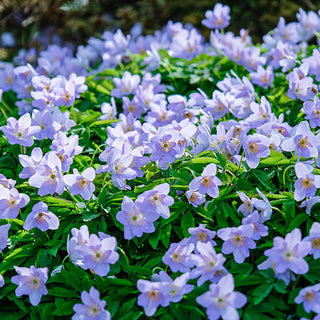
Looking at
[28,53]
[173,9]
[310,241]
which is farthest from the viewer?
[173,9]

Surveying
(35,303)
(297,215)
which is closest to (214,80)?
(297,215)

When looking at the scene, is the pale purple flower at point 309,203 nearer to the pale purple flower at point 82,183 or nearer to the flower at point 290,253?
the flower at point 290,253

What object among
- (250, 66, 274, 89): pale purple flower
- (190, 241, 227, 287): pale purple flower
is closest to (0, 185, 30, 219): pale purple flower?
(190, 241, 227, 287): pale purple flower

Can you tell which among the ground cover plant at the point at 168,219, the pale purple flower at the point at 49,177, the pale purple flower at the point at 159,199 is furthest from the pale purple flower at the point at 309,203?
the pale purple flower at the point at 49,177

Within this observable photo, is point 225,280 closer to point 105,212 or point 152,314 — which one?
point 152,314

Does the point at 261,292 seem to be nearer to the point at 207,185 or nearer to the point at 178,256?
the point at 178,256

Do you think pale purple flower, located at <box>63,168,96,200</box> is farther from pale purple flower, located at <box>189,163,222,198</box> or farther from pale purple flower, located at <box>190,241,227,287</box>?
pale purple flower, located at <box>190,241,227,287</box>
